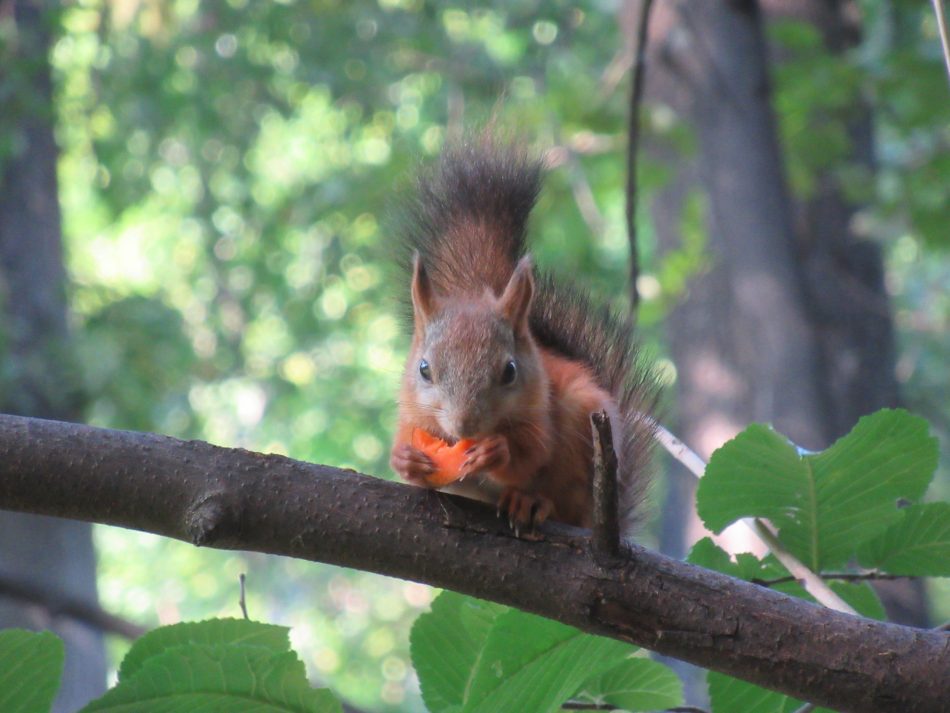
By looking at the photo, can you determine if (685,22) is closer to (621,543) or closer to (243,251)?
(621,543)

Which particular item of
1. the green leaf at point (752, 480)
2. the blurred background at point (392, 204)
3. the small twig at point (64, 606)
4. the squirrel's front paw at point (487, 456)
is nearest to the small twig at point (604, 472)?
the green leaf at point (752, 480)

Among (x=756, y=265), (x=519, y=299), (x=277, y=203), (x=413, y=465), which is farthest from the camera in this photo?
(x=277, y=203)

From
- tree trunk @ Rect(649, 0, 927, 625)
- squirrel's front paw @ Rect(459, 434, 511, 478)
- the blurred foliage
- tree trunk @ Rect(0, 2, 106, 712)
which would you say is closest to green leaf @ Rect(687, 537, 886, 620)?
squirrel's front paw @ Rect(459, 434, 511, 478)

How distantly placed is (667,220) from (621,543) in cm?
550

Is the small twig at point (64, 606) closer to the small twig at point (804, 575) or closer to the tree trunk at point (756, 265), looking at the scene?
Result: the tree trunk at point (756, 265)

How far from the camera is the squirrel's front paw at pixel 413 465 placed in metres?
1.51

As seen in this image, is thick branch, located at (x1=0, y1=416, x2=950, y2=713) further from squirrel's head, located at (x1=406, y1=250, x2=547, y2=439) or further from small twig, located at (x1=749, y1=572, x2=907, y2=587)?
squirrel's head, located at (x1=406, y1=250, x2=547, y2=439)

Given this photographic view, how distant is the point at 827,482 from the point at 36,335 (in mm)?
4352

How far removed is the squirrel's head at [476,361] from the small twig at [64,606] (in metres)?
1.84

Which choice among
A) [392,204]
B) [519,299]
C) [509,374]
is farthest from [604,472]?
[392,204]

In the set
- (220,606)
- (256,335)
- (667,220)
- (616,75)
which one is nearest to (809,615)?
(616,75)

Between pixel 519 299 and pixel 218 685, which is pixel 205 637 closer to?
pixel 218 685

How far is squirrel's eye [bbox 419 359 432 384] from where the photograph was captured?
6.07 feet

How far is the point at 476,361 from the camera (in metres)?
1.81
